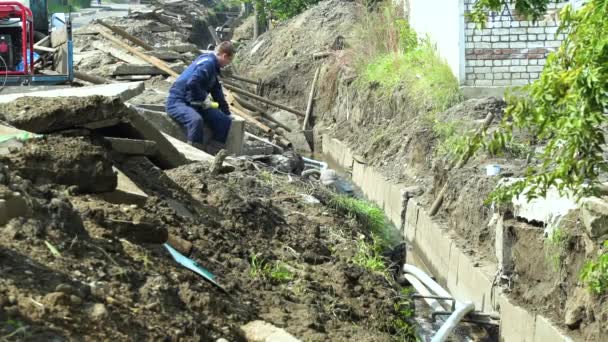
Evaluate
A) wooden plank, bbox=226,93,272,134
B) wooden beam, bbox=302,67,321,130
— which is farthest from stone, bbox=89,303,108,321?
wooden beam, bbox=302,67,321,130

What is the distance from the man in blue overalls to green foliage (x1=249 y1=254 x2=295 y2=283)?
16.7 feet

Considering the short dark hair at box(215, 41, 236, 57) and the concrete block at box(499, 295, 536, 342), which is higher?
the short dark hair at box(215, 41, 236, 57)

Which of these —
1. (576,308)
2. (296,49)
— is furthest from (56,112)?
(296,49)

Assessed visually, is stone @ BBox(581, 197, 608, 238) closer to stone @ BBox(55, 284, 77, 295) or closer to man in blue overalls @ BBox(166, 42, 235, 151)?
stone @ BBox(55, 284, 77, 295)

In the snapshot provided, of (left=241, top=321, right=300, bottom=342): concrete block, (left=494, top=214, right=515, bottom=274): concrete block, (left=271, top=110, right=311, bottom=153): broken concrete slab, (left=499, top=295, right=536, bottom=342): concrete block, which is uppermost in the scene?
(left=241, top=321, right=300, bottom=342): concrete block

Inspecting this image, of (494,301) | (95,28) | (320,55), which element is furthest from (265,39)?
(494,301)

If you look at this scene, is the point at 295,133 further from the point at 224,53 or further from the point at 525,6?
the point at 525,6

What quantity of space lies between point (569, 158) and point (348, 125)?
15.4 metres

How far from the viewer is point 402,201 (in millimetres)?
14672

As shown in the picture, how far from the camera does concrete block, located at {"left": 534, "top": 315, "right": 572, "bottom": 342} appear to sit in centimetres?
840

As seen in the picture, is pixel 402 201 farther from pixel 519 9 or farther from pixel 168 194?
pixel 519 9

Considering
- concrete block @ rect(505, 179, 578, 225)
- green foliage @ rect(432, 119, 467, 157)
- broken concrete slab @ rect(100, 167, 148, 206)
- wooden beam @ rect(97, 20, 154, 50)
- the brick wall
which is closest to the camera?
broken concrete slab @ rect(100, 167, 148, 206)

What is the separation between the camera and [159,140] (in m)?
9.12

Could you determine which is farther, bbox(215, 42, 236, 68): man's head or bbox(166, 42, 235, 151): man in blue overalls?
bbox(215, 42, 236, 68): man's head
